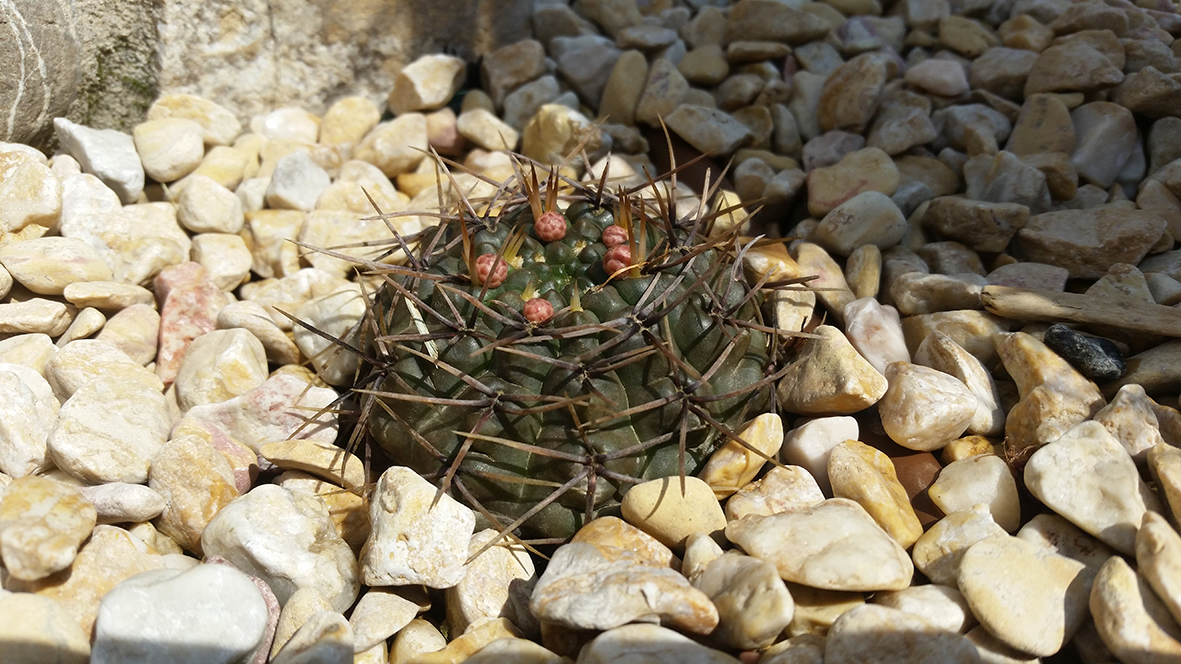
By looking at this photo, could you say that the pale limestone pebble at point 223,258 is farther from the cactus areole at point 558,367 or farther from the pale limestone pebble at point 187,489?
the cactus areole at point 558,367

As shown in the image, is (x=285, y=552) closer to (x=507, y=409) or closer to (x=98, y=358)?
(x=507, y=409)

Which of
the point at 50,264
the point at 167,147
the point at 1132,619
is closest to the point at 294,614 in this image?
the point at 50,264

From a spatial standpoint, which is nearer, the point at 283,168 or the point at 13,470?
the point at 13,470

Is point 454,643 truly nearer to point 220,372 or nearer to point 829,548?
A: point 829,548

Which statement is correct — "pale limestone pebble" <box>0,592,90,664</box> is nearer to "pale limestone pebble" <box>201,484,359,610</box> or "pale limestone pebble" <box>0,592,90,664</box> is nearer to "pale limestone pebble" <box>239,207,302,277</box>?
"pale limestone pebble" <box>201,484,359,610</box>

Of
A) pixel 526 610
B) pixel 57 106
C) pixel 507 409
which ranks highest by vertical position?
pixel 57 106

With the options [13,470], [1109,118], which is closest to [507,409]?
[13,470]

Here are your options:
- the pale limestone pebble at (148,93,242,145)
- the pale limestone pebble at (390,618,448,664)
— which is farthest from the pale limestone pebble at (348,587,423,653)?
the pale limestone pebble at (148,93,242,145)
